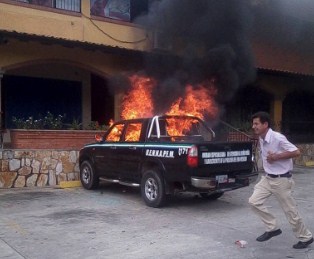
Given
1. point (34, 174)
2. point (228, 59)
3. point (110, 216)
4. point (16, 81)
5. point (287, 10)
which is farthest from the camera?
point (287, 10)

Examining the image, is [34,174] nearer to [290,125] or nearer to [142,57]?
[142,57]

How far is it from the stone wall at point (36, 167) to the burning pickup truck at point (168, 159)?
121cm

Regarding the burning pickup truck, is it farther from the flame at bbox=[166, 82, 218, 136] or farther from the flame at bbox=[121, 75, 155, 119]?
the flame at bbox=[121, 75, 155, 119]

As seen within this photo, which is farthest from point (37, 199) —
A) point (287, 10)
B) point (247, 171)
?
point (287, 10)

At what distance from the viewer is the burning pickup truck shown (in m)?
7.88

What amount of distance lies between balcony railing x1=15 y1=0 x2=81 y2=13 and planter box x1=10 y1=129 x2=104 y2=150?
3701 mm

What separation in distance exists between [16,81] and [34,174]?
4506mm

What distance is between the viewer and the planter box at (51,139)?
11.0 metres

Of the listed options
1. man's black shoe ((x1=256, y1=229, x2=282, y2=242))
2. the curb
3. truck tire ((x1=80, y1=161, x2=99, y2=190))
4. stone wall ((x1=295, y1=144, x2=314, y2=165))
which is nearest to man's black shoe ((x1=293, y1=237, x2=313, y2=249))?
man's black shoe ((x1=256, y1=229, x2=282, y2=242))

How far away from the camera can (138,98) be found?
1256cm

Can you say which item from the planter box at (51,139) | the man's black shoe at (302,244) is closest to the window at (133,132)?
the planter box at (51,139)

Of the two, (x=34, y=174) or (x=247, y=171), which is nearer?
(x=247, y=171)

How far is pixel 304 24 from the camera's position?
20.1 metres

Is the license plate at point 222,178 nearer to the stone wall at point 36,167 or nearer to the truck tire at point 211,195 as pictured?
the truck tire at point 211,195
